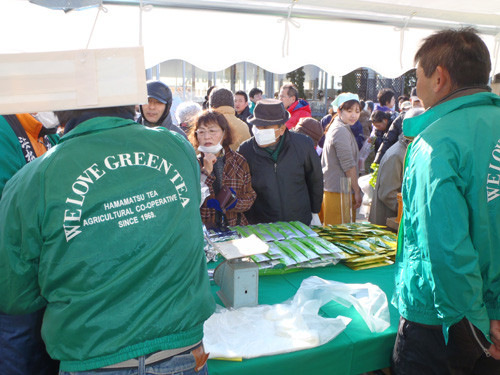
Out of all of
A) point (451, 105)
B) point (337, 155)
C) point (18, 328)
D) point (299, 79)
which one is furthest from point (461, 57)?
point (299, 79)

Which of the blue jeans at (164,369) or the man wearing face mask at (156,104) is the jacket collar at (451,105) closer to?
the blue jeans at (164,369)

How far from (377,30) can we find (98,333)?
108 inches

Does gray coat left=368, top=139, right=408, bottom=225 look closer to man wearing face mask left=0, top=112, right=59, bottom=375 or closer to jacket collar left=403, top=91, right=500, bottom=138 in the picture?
jacket collar left=403, top=91, right=500, bottom=138

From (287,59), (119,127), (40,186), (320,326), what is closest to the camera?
(40,186)

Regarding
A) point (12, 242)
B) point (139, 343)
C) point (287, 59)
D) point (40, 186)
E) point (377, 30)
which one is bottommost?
point (139, 343)

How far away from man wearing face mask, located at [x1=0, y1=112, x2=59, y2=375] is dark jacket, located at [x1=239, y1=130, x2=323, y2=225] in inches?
58.8

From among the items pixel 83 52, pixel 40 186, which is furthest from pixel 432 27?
pixel 40 186

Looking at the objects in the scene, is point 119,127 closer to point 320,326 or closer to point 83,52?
point 83,52

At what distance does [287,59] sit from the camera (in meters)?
2.69

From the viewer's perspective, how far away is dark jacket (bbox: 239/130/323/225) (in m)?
2.77

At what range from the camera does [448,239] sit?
47.8 inches

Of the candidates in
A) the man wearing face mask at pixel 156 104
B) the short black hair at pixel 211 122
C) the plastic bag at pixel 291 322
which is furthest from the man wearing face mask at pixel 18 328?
the man wearing face mask at pixel 156 104

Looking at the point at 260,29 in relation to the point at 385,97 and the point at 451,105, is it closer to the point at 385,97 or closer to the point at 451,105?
the point at 451,105

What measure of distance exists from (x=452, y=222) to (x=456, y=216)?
0.02 meters
